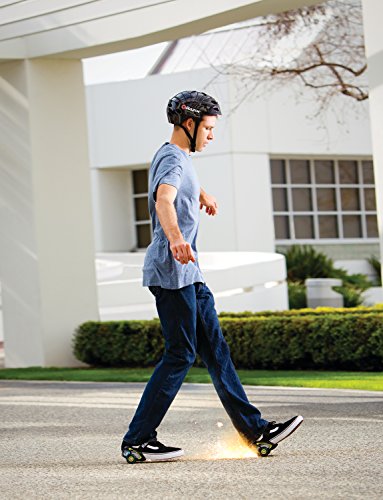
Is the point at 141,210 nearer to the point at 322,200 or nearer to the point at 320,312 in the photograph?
the point at 322,200

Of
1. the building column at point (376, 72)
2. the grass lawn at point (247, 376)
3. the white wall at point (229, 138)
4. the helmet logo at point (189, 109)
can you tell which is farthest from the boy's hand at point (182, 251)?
Answer: the white wall at point (229, 138)

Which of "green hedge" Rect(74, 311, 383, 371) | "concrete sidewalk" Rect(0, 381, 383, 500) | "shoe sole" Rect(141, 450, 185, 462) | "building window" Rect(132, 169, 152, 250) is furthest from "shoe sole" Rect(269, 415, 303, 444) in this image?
"building window" Rect(132, 169, 152, 250)

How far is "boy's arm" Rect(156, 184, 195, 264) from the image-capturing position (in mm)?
5551

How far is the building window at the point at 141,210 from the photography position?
94.2 ft

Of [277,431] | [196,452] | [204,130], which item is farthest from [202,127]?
[196,452]

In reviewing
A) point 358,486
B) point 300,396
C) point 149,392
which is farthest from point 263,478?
point 300,396

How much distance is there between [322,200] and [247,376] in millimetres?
17631

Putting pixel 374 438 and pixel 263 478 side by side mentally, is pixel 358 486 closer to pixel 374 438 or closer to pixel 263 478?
pixel 263 478

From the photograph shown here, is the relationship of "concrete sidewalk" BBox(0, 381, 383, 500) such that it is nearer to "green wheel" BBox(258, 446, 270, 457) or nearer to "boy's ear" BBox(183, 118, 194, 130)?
"green wheel" BBox(258, 446, 270, 457)

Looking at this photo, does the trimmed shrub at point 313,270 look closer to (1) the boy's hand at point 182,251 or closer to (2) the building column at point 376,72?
(2) the building column at point 376,72

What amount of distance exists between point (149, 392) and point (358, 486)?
137 cm

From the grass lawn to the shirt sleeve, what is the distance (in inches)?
174

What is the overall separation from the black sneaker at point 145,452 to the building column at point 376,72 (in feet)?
18.7

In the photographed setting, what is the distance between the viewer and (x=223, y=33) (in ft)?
91.5
